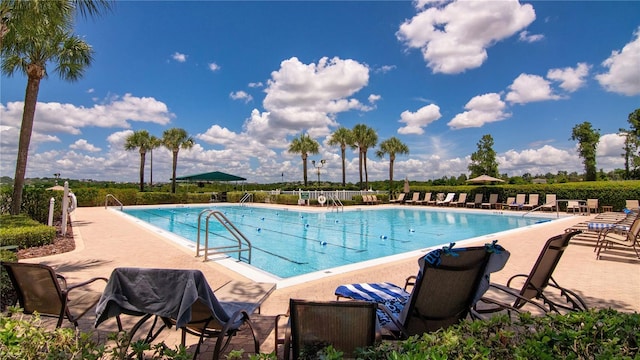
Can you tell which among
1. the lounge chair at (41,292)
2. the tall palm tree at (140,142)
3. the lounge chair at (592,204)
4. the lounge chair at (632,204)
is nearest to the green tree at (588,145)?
the lounge chair at (592,204)

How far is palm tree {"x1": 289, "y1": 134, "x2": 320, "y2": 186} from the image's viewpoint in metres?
36.2

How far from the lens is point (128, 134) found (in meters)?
34.1

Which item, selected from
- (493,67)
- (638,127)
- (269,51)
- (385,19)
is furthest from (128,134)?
(638,127)

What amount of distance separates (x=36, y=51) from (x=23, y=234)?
6.08m

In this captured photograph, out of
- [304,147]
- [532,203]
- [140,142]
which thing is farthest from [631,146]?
[140,142]

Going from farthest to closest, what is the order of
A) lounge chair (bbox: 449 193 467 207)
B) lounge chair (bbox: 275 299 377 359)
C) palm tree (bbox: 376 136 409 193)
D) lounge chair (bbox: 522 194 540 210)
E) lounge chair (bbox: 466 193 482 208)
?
palm tree (bbox: 376 136 409 193) → lounge chair (bbox: 449 193 467 207) → lounge chair (bbox: 466 193 482 208) → lounge chair (bbox: 522 194 540 210) → lounge chair (bbox: 275 299 377 359)

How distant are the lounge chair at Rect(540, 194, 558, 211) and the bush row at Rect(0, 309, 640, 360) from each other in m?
18.6

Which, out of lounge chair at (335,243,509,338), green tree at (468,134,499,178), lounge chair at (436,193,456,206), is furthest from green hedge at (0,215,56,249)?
green tree at (468,134,499,178)

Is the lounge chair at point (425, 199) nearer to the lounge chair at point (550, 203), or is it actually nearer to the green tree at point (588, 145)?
the lounge chair at point (550, 203)

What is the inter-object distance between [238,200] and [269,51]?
47.8ft

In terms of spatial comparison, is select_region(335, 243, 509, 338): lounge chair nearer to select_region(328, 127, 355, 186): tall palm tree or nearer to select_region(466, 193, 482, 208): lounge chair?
select_region(466, 193, 482, 208): lounge chair

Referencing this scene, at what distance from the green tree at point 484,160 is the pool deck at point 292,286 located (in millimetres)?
29543

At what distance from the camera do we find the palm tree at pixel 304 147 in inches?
1423

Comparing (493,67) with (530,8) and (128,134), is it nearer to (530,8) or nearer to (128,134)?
(530,8)
